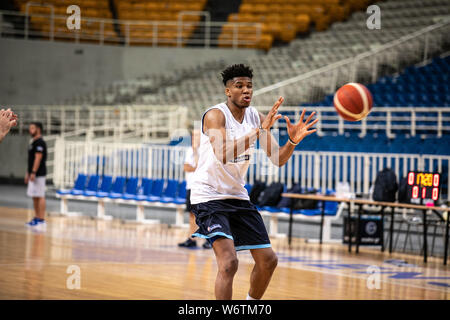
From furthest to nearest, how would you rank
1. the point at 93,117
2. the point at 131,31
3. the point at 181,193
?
the point at 131,31
the point at 93,117
the point at 181,193

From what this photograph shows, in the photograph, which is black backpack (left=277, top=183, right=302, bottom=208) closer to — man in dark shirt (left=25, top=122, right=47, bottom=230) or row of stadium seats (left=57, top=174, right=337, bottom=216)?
row of stadium seats (left=57, top=174, right=337, bottom=216)

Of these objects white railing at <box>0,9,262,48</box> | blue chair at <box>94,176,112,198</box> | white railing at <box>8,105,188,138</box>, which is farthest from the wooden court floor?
white railing at <box>0,9,262,48</box>

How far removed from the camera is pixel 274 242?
11.8 meters

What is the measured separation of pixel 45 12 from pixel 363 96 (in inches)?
756

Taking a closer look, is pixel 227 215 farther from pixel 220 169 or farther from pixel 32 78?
pixel 32 78

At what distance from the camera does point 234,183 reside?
198 inches

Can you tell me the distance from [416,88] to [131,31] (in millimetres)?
11722

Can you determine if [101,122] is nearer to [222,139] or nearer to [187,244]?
[187,244]

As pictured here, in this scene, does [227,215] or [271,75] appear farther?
[271,75]

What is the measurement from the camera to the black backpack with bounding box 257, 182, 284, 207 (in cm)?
1230

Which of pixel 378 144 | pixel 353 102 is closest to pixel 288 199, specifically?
pixel 378 144

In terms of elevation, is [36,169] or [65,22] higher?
[65,22]

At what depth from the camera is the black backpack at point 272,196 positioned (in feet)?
40.4
